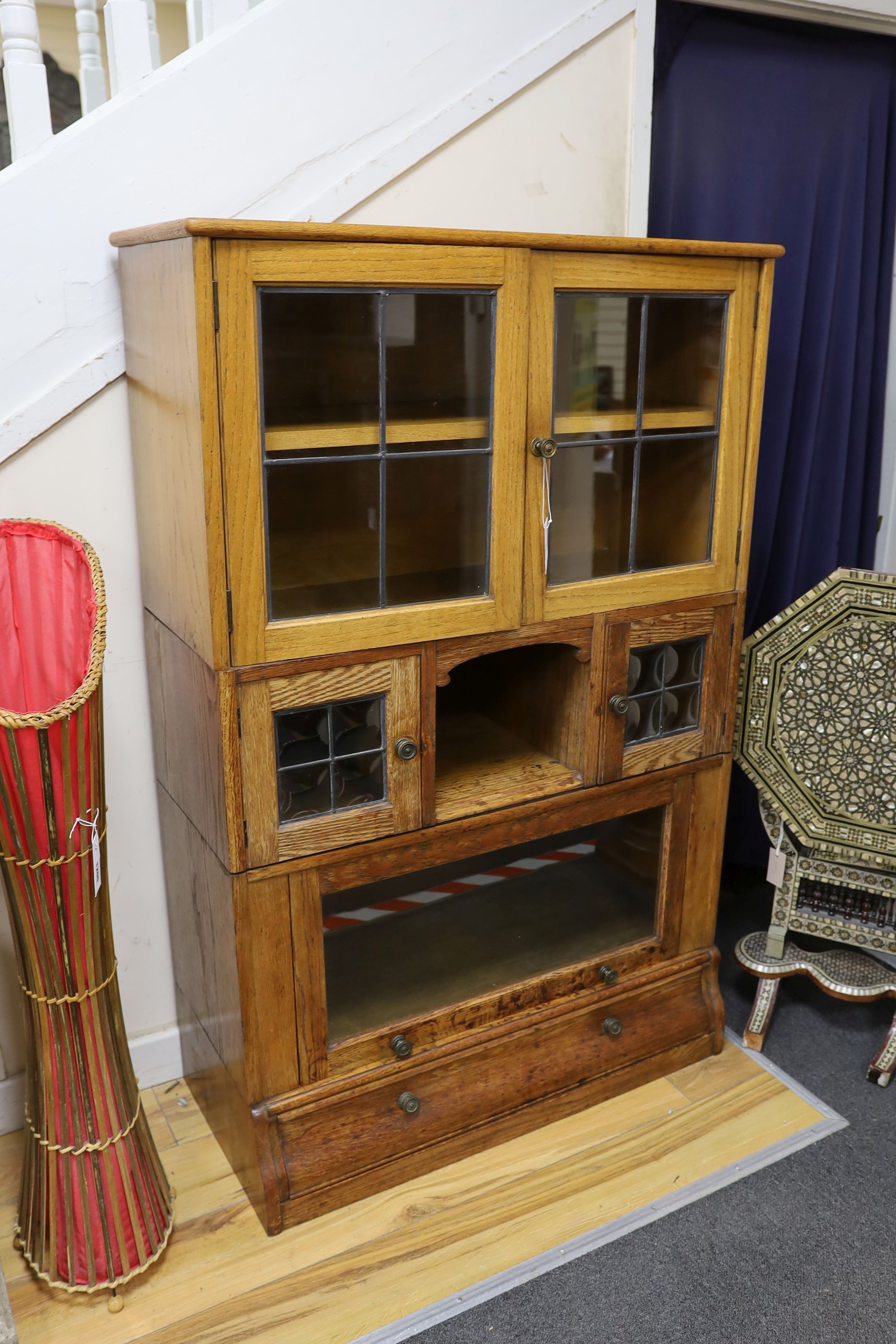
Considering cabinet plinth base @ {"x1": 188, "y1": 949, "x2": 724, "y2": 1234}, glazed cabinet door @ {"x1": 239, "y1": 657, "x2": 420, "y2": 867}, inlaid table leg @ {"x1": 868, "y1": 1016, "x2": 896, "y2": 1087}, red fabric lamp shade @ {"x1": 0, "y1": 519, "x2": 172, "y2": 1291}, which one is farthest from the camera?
inlaid table leg @ {"x1": 868, "y1": 1016, "x2": 896, "y2": 1087}

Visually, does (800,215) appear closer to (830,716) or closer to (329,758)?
(830,716)

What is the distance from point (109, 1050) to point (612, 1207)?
36.4 inches

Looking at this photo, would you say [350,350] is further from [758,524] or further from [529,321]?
[758,524]

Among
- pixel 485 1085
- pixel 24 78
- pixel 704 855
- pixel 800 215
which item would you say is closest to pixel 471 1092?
pixel 485 1085

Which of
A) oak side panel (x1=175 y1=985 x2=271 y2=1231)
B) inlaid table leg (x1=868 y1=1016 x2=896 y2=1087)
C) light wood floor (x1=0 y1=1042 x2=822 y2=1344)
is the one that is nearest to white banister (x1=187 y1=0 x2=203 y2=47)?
oak side panel (x1=175 y1=985 x2=271 y2=1231)

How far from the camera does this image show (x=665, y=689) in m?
1.98

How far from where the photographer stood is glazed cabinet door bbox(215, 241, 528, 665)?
1.46 m

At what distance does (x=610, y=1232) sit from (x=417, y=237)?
1657 mm

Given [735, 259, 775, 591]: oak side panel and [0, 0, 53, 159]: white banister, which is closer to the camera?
[0, 0, 53, 159]: white banister

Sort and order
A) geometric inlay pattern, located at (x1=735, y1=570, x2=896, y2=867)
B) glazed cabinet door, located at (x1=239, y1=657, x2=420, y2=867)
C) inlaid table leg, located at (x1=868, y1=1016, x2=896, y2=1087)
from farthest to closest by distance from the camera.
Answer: inlaid table leg, located at (x1=868, y1=1016, x2=896, y2=1087), geometric inlay pattern, located at (x1=735, y1=570, x2=896, y2=867), glazed cabinet door, located at (x1=239, y1=657, x2=420, y2=867)

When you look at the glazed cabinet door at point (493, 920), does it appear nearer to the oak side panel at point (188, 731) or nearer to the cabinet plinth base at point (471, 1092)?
the cabinet plinth base at point (471, 1092)

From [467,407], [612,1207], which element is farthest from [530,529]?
[612,1207]

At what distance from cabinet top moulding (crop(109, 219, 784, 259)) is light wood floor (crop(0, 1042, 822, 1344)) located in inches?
63.4

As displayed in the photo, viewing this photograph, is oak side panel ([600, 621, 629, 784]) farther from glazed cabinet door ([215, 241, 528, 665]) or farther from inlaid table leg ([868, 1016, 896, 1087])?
inlaid table leg ([868, 1016, 896, 1087])
